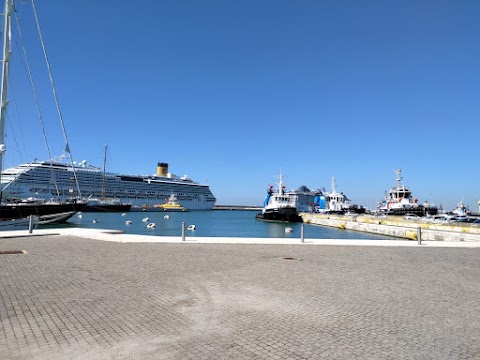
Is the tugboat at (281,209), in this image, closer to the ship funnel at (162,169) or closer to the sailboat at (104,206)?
the sailboat at (104,206)

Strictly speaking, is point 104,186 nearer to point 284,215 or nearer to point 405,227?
point 284,215

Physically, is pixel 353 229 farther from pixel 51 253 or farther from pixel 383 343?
pixel 383 343

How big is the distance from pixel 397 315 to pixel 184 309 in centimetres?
339

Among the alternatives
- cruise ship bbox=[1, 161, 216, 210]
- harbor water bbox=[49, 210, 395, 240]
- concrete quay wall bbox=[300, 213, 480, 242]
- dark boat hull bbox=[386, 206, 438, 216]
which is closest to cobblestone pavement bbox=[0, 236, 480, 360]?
concrete quay wall bbox=[300, 213, 480, 242]

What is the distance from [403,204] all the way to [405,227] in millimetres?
36331

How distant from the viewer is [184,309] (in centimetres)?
557

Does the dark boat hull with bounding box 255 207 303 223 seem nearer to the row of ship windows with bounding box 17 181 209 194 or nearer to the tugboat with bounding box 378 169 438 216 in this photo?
the tugboat with bounding box 378 169 438 216

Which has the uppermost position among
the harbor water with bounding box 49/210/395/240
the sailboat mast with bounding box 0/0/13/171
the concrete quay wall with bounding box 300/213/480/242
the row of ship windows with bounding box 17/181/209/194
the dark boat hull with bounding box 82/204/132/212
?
the sailboat mast with bounding box 0/0/13/171

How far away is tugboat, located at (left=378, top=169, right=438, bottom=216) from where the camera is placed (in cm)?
6688

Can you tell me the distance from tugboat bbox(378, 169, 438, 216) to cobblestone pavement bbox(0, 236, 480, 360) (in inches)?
2438

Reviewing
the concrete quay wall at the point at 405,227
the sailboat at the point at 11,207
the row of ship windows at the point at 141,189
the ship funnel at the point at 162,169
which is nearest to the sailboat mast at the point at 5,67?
the sailboat at the point at 11,207

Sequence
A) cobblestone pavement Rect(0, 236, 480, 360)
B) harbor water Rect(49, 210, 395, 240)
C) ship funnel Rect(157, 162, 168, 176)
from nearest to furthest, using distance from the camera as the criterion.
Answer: cobblestone pavement Rect(0, 236, 480, 360) → harbor water Rect(49, 210, 395, 240) → ship funnel Rect(157, 162, 168, 176)

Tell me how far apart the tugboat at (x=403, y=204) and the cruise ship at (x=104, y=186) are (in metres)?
67.1

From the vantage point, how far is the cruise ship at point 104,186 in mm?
87625
